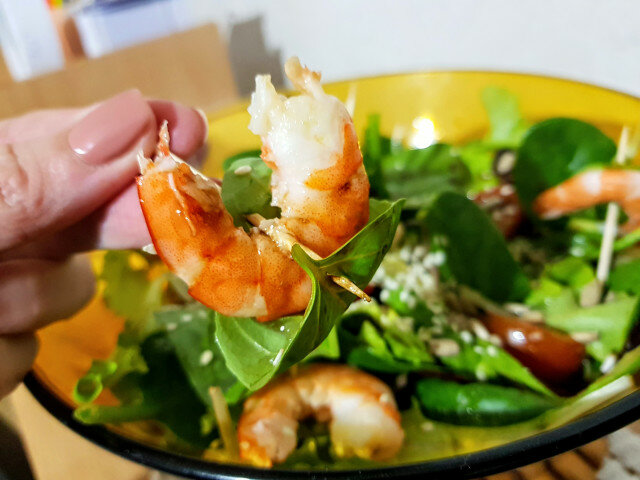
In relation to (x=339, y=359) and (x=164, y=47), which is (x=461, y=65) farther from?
(x=164, y=47)

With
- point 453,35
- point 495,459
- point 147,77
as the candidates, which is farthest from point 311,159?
point 147,77

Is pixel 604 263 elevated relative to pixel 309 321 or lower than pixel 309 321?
lower

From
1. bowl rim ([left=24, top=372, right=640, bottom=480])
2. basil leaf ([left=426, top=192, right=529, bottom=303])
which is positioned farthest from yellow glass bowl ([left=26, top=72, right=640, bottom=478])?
basil leaf ([left=426, top=192, right=529, bottom=303])

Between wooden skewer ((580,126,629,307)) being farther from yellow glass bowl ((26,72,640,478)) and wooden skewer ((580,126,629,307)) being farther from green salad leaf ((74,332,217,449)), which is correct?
green salad leaf ((74,332,217,449))

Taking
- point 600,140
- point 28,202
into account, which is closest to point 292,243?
point 28,202

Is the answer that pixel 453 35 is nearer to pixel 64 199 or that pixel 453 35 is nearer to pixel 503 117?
pixel 503 117

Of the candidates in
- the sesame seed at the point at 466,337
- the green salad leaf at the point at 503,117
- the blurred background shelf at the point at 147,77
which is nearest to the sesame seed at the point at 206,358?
the sesame seed at the point at 466,337
